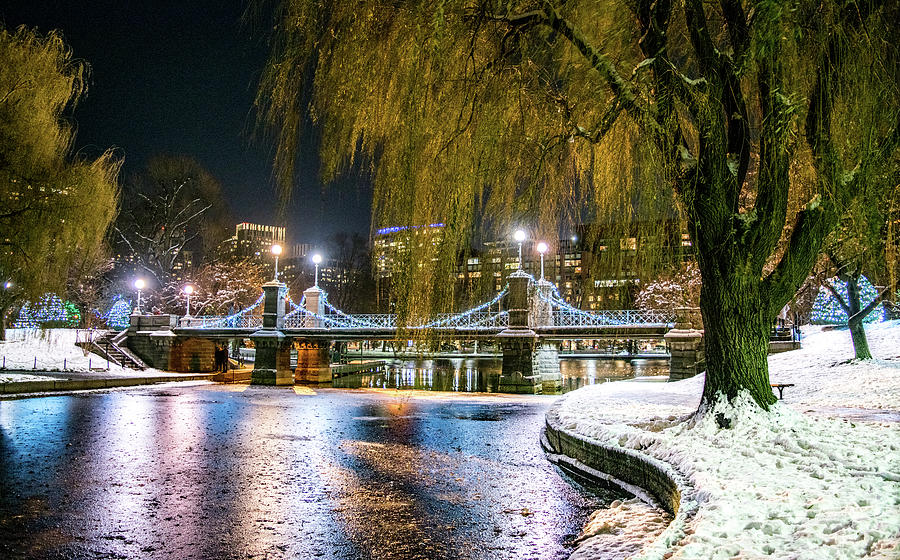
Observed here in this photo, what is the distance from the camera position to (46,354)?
28.9 metres

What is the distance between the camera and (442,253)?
7402 millimetres

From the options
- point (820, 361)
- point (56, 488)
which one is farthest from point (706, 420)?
point (820, 361)

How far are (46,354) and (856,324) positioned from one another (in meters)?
33.1

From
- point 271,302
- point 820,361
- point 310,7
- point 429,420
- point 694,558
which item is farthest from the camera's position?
point 271,302

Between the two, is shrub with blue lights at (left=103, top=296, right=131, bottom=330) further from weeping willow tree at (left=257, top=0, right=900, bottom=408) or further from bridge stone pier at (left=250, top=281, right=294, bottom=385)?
weeping willow tree at (left=257, top=0, right=900, bottom=408)

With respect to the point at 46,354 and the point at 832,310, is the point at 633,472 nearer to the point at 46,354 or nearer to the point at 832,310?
the point at 46,354

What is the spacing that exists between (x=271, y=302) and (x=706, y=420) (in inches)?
1069

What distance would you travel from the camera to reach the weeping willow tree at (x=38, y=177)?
1595 centimetres

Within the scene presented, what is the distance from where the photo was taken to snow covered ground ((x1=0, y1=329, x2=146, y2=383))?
27.2 meters

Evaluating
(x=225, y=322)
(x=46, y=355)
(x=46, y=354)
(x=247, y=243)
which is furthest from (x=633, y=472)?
(x=247, y=243)

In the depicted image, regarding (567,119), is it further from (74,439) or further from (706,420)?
(74,439)

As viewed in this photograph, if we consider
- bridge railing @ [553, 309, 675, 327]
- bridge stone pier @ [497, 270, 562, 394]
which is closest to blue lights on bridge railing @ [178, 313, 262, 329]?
bridge stone pier @ [497, 270, 562, 394]

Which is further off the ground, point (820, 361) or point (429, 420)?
point (820, 361)

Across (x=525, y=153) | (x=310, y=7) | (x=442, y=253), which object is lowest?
(x=442, y=253)
